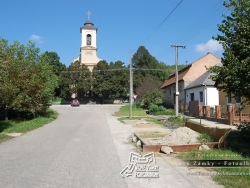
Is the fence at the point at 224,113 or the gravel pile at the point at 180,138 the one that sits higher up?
the fence at the point at 224,113

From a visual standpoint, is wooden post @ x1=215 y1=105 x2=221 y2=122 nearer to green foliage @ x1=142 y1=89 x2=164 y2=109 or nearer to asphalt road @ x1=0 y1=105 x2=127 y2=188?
asphalt road @ x1=0 y1=105 x2=127 y2=188

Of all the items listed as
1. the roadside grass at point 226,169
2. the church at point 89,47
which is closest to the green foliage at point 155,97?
the roadside grass at point 226,169

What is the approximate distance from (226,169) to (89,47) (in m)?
75.8

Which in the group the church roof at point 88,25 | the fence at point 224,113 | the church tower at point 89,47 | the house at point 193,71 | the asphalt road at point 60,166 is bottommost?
the asphalt road at point 60,166

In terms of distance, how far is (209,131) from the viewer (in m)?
11.3

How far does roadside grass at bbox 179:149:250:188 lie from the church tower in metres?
72.5

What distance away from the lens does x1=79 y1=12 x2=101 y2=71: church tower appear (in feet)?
263

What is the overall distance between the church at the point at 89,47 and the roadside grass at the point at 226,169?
72.5 m

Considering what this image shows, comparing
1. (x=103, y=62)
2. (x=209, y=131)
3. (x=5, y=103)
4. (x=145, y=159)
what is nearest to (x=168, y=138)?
(x=209, y=131)

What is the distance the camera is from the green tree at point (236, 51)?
8750mm

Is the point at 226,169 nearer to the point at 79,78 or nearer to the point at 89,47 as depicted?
the point at 79,78

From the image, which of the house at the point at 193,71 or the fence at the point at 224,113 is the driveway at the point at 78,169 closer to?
the fence at the point at 224,113

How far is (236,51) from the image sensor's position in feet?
30.7

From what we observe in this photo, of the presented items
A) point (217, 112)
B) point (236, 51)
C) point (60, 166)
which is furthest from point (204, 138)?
point (217, 112)
